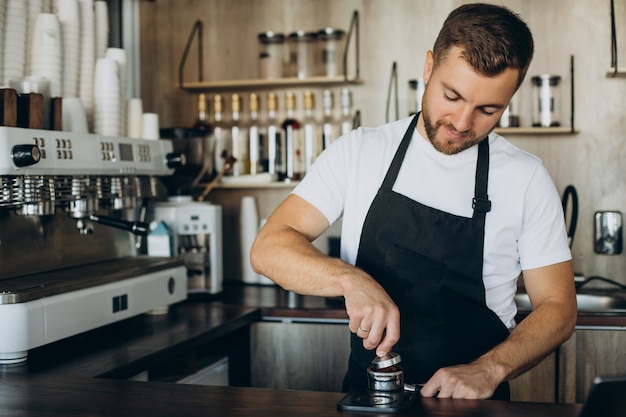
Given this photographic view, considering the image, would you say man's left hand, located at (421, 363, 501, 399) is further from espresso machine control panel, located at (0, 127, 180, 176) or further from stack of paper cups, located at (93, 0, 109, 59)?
stack of paper cups, located at (93, 0, 109, 59)

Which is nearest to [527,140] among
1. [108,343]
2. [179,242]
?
[179,242]

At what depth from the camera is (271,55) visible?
12.2ft

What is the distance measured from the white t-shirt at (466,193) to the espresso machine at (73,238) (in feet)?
2.49

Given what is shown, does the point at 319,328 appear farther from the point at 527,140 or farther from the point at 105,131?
the point at 527,140

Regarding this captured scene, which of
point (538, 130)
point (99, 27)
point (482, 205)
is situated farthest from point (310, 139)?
point (482, 205)

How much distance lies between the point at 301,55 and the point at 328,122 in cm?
34

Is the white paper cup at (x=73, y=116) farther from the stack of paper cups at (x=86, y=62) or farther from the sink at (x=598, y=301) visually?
the sink at (x=598, y=301)

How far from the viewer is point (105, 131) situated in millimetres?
2684

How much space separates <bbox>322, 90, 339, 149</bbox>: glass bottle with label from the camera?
3600mm

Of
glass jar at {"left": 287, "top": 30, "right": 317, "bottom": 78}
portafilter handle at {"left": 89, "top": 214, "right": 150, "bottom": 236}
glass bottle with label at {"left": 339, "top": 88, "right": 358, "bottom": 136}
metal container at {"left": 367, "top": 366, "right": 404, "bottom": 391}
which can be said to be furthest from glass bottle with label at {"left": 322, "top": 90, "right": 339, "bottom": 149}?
metal container at {"left": 367, "top": 366, "right": 404, "bottom": 391}

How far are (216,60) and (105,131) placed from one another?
1269 millimetres

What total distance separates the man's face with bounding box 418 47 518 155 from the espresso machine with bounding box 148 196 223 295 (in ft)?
4.71

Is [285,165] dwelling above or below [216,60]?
below

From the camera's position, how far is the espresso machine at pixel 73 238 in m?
2.06
